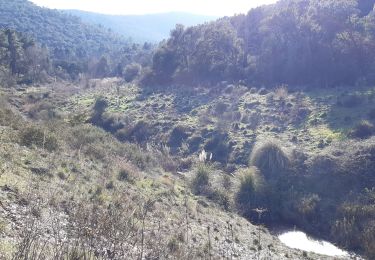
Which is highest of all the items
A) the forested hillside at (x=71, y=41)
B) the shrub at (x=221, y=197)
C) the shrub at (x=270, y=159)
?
the shrub at (x=270, y=159)

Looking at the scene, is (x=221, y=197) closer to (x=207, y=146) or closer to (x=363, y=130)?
(x=207, y=146)

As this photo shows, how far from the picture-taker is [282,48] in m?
41.2

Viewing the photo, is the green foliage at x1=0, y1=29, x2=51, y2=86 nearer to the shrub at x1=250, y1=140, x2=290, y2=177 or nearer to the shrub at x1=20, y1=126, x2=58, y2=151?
the shrub at x1=20, y1=126, x2=58, y2=151

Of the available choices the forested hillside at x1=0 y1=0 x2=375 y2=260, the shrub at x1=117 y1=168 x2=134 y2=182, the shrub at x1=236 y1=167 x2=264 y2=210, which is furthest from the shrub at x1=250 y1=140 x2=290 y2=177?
the shrub at x1=117 y1=168 x2=134 y2=182

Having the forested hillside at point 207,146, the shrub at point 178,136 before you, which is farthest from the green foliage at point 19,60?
the shrub at point 178,136

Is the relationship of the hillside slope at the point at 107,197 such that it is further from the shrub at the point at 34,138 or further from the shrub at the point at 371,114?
the shrub at the point at 371,114

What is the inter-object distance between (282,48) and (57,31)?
95.0m

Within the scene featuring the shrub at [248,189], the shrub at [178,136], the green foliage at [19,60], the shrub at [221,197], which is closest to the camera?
the shrub at [221,197]

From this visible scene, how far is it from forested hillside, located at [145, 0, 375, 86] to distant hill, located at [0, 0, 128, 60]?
4865 cm

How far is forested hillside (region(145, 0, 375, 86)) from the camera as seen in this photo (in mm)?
36438

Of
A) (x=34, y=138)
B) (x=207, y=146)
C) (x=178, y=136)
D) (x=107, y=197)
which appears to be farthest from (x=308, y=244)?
(x=178, y=136)

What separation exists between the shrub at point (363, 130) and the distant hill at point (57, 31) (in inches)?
2982

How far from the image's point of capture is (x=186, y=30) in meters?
53.5

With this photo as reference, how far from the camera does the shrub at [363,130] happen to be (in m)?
23.9
